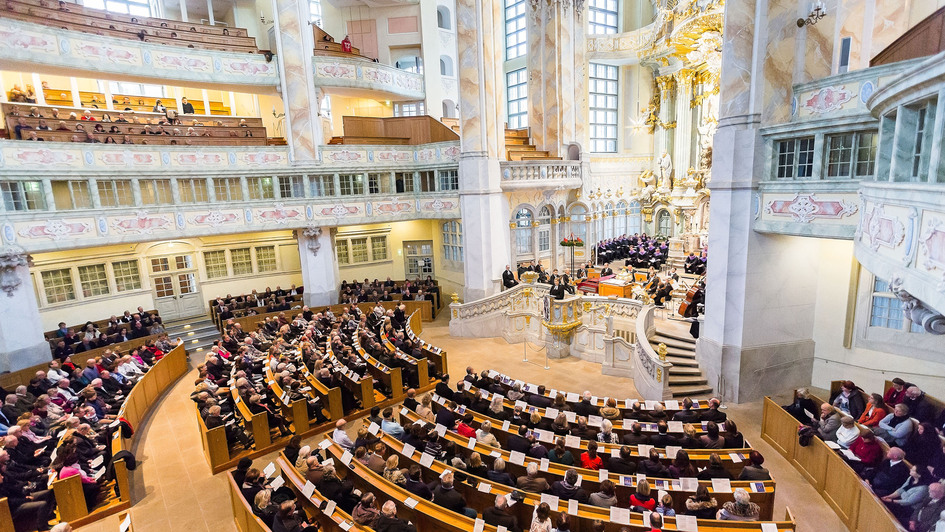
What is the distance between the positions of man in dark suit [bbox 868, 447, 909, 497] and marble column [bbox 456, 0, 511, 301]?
13356 millimetres

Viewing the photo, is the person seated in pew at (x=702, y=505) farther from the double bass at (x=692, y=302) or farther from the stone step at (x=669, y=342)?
the double bass at (x=692, y=302)

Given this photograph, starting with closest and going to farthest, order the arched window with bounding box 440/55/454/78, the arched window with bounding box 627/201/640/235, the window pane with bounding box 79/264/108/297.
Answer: the window pane with bounding box 79/264/108/297
the arched window with bounding box 440/55/454/78
the arched window with bounding box 627/201/640/235

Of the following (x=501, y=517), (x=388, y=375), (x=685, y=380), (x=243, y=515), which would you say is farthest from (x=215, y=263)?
(x=685, y=380)

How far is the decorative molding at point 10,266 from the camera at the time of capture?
1361cm

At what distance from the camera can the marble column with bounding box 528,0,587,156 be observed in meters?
21.3

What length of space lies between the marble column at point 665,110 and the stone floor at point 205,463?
1789 cm

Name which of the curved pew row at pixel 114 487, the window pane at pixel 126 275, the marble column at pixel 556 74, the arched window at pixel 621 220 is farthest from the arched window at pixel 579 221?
the window pane at pixel 126 275

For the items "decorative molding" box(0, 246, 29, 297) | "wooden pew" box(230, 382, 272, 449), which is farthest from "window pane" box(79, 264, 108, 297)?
"wooden pew" box(230, 382, 272, 449)

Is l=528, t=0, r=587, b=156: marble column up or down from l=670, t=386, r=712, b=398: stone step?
up

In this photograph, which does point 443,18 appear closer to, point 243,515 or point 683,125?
point 683,125

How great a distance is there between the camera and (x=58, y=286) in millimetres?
17016

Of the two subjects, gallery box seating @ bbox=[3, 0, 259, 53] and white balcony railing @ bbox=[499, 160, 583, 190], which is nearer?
gallery box seating @ bbox=[3, 0, 259, 53]

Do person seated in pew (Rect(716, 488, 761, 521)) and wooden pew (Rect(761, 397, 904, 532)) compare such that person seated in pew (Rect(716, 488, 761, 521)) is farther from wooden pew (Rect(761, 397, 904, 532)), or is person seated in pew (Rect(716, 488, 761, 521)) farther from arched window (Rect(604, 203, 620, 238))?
arched window (Rect(604, 203, 620, 238))

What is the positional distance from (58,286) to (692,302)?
72.2 ft
